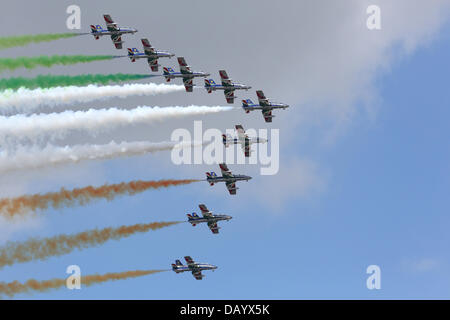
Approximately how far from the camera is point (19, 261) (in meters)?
123

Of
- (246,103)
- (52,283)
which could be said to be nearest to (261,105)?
(246,103)

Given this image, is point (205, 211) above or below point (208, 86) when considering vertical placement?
below

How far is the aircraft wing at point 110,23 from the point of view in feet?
464

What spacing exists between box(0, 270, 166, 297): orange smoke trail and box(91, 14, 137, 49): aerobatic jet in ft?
83.7

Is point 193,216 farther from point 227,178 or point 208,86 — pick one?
point 208,86

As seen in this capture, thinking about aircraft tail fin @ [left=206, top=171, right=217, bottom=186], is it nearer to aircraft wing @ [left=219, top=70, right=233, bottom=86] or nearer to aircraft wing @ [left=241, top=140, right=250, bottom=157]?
aircraft wing @ [left=241, top=140, right=250, bottom=157]

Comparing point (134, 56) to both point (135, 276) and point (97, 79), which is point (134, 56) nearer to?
point (97, 79)

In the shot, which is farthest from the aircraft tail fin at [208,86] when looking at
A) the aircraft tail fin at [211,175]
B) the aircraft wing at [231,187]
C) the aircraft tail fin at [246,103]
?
the aircraft wing at [231,187]

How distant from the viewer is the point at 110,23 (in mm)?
141500

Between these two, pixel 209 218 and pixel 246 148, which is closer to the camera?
pixel 209 218

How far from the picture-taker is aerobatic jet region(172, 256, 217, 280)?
15075cm

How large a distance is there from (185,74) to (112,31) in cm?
1100
